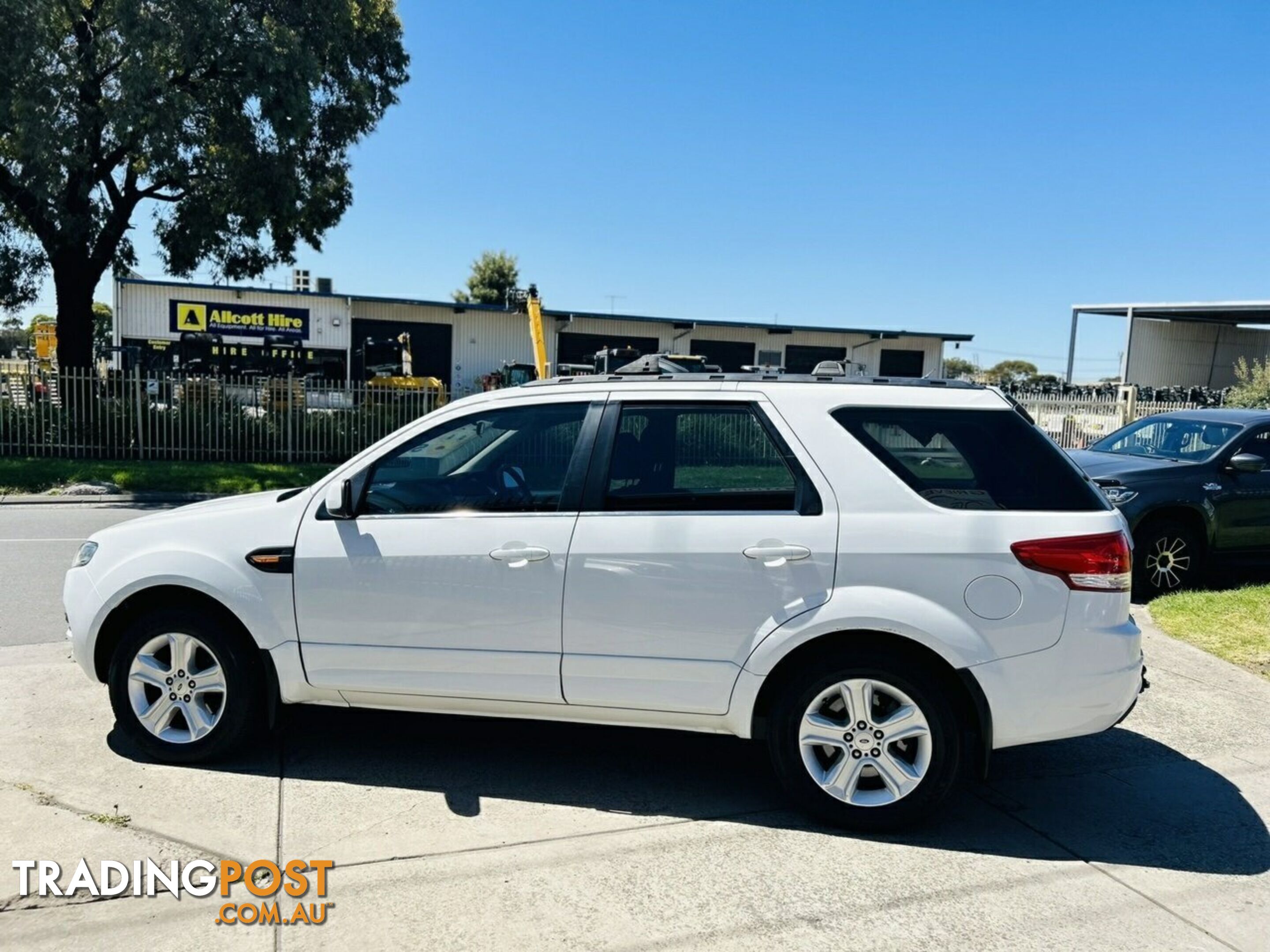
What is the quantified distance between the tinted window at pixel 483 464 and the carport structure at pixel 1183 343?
4065cm

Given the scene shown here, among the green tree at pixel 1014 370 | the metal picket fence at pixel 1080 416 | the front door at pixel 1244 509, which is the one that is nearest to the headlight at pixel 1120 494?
the front door at pixel 1244 509

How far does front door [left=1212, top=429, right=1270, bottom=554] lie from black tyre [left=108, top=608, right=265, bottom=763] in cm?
799

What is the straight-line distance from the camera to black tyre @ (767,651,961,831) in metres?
3.68

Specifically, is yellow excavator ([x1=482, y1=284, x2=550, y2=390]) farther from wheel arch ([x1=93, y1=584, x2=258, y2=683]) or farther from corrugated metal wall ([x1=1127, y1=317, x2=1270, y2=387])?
corrugated metal wall ([x1=1127, y1=317, x2=1270, y2=387])

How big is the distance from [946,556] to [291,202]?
16.8 m

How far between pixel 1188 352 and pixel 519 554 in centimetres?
4994

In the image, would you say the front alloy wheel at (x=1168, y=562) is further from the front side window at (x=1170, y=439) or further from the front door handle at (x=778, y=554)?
the front door handle at (x=778, y=554)

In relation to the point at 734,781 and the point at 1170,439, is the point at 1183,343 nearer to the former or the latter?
the point at 1170,439

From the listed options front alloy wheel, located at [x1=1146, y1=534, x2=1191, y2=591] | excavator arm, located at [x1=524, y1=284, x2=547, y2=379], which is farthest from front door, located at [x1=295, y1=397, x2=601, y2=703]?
front alloy wheel, located at [x1=1146, y1=534, x2=1191, y2=591]

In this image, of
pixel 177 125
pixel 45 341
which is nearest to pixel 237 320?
pixel 45 341

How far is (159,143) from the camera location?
50.2 feet

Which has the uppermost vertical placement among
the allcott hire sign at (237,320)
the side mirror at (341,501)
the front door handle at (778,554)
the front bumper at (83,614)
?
the allcott hire sign at (237,320)

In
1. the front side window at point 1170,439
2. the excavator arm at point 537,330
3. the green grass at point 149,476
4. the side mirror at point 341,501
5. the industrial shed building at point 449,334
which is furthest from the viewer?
the industrial shed building at point 449,334

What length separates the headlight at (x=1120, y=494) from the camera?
7.94 meters
